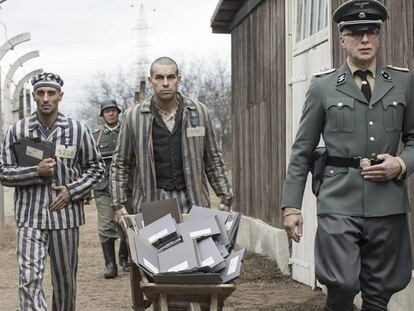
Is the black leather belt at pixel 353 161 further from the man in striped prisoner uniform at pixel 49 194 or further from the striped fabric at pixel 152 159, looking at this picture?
the man in striped prisoner uniform at pixel 49 194

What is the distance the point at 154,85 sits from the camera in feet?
20.9

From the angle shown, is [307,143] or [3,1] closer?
[307,143]

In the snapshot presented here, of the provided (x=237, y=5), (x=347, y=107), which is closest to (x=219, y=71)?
(x=237, y=5)

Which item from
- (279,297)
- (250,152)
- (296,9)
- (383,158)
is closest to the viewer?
(383,158)

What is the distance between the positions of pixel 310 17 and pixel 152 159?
12.8 ft

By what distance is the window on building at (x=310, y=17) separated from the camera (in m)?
9.13

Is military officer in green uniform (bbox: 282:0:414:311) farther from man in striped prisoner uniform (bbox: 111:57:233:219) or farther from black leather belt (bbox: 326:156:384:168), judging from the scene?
man in striped prisoner uniform (bbox: 111:57:233:219)

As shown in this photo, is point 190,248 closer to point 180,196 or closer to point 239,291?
point 180,196

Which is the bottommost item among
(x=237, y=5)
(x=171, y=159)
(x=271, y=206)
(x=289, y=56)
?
(x=271, y=206)

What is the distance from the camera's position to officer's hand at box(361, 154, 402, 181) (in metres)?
4.75

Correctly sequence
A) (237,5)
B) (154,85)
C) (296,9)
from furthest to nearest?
(237,5) < (296,9) < (154,85)

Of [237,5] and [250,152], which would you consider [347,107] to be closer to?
[250,152]

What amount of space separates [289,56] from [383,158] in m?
5.67

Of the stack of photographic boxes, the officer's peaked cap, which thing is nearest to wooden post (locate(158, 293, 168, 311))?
the stack of photographic boxes
